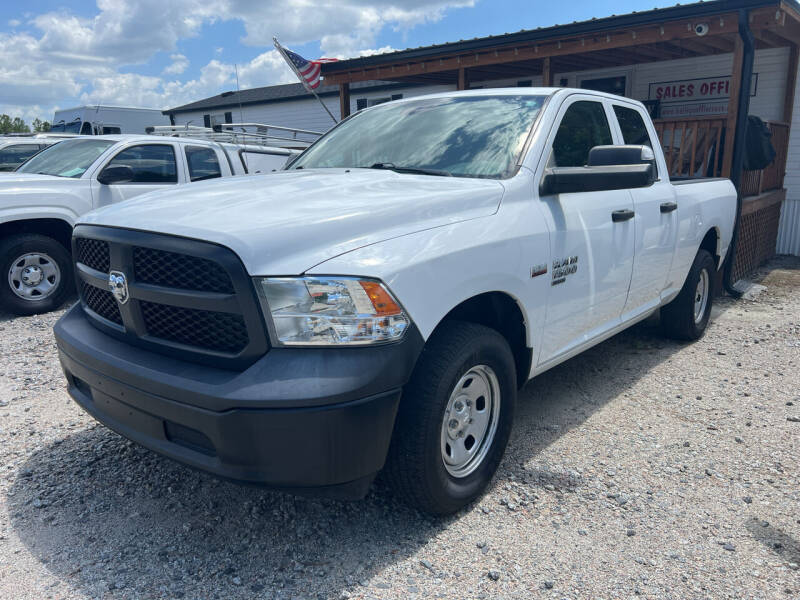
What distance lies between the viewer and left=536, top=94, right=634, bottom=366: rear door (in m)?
3.17

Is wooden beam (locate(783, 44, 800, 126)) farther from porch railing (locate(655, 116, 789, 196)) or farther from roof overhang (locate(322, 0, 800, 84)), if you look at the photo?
porch railing (locate(655, 116, 789, 196))

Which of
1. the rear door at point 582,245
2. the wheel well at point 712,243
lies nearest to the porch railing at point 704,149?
the wheel well at point 712,243

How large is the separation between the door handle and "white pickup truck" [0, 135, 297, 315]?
13.5 ft

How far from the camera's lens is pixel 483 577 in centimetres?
240

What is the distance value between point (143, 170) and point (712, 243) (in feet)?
19.5

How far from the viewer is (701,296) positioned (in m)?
5.61

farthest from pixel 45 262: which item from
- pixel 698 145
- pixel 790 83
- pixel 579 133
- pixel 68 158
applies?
pixel 790 83

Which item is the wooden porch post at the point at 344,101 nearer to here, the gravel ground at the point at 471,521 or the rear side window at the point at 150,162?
the rear side window at the point at 150,162

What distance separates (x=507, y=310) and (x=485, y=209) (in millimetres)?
528

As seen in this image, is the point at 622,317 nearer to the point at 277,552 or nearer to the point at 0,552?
the point at 277,552

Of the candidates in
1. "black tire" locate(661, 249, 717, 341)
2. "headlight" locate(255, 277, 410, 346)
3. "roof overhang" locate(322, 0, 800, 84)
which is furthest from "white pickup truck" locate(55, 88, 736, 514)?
"roof overhang" locate(322, 0, 800, 84)

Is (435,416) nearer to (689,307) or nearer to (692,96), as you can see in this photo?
(689,307)

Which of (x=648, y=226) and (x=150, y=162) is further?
(x=150, y=162)

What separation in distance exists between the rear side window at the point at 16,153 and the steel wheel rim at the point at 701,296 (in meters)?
10.1
